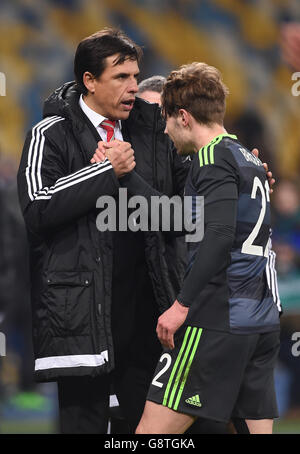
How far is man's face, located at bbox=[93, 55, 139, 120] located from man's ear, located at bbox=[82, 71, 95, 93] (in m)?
0.02

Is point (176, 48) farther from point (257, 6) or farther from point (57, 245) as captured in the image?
point (57, 245)

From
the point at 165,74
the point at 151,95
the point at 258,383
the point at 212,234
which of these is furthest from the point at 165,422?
the point at 165,74

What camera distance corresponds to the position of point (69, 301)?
129 inches

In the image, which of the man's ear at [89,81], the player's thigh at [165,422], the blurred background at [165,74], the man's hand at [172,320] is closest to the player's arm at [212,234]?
the man's hand at [172,320]

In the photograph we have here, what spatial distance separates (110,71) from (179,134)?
17.0 inches

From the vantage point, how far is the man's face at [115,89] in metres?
3.48

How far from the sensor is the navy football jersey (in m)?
3.04

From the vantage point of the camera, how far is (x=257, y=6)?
23.5 ft

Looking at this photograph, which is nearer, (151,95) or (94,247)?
(94,247)

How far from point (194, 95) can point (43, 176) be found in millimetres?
611

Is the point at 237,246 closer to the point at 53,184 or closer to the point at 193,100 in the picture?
the point at 193,100

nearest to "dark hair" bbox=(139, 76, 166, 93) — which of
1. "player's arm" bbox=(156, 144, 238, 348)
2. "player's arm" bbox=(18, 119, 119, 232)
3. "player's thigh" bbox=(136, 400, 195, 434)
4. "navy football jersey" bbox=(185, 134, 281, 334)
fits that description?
"player's arm" bbox=(18, 119, 119, 232)

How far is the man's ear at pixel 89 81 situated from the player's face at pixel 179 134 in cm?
40

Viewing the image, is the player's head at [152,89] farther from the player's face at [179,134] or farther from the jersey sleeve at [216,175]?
the jersey sleeve at [216,175]
